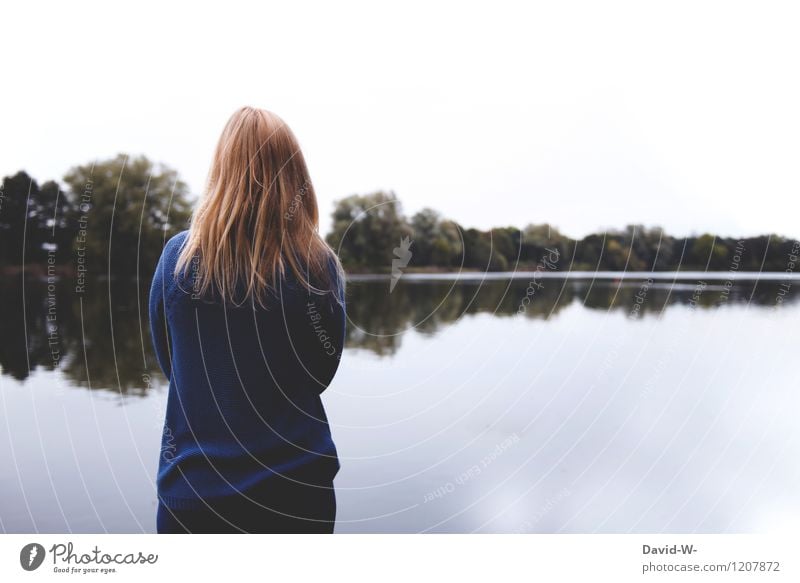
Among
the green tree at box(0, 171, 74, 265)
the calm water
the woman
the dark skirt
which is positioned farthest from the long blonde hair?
the green tree at box(0, 171, 74, 265)

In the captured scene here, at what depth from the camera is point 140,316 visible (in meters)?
10.2

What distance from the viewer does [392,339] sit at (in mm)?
9281

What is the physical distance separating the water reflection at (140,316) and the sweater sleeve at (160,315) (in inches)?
122

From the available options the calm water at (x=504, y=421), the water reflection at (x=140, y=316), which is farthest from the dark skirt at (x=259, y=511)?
the water reflection at (x=140, y=316)

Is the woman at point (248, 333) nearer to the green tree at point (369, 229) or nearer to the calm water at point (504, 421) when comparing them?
the calm water at point (504, 421)

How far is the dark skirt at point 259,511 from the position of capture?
1221mm

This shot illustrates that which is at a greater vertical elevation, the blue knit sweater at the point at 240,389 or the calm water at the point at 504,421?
the blue knit sweater at the point at 240,389

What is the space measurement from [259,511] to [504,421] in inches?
213

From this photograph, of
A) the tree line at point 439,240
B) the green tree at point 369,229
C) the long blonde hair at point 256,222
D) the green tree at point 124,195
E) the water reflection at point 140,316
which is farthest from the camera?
the water reflection at point 140,316

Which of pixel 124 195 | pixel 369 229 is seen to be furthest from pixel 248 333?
pixel 124 195

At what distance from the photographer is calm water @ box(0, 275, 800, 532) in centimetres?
295

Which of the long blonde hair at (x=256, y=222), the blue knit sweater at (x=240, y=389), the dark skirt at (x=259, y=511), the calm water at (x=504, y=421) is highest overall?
the long blonde hair at (x=256, y=222)

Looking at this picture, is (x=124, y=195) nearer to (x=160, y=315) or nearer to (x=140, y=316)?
(x=160, y=315)

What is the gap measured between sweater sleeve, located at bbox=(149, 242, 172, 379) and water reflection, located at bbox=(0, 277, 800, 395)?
10.2ft
